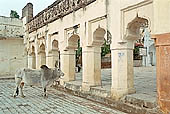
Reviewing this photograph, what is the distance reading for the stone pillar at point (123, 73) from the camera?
7.12m

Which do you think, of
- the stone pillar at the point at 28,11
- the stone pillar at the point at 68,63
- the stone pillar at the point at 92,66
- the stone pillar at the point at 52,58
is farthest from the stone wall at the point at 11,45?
the stone pillar at the point at 92,66

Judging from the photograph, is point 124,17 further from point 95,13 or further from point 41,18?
point 41,18

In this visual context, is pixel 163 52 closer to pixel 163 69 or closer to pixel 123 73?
pixel 163 69

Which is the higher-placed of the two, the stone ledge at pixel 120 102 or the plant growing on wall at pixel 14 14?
the plant growing on wall at pixel 14 14

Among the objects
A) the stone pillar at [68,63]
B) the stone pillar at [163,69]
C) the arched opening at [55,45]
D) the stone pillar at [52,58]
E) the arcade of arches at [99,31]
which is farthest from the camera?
the stone pillar at [52,58]

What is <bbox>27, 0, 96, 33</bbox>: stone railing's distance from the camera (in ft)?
32.1

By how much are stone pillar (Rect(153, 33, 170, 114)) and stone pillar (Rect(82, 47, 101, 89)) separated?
390cm

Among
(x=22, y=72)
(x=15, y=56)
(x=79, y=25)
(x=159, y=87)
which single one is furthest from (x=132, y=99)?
(x=15, y=56)

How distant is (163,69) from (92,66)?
4.11m

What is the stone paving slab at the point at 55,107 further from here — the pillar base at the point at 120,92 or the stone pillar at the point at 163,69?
the stone pillar at the point at 163,69

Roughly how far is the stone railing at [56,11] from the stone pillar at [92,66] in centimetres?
183

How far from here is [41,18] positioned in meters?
14.1

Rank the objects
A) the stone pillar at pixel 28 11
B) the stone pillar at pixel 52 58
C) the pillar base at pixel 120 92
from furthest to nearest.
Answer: the stone pillar at pixel 28 11, the stone pillar at pixel 52 58, the pillar base at pixel 120 92

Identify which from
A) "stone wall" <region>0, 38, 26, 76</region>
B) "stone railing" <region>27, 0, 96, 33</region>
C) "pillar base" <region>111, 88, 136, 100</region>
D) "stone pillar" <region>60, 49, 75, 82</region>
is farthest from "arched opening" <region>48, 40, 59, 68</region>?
"stone wall" <region>0, 38, 26, 76</region>
